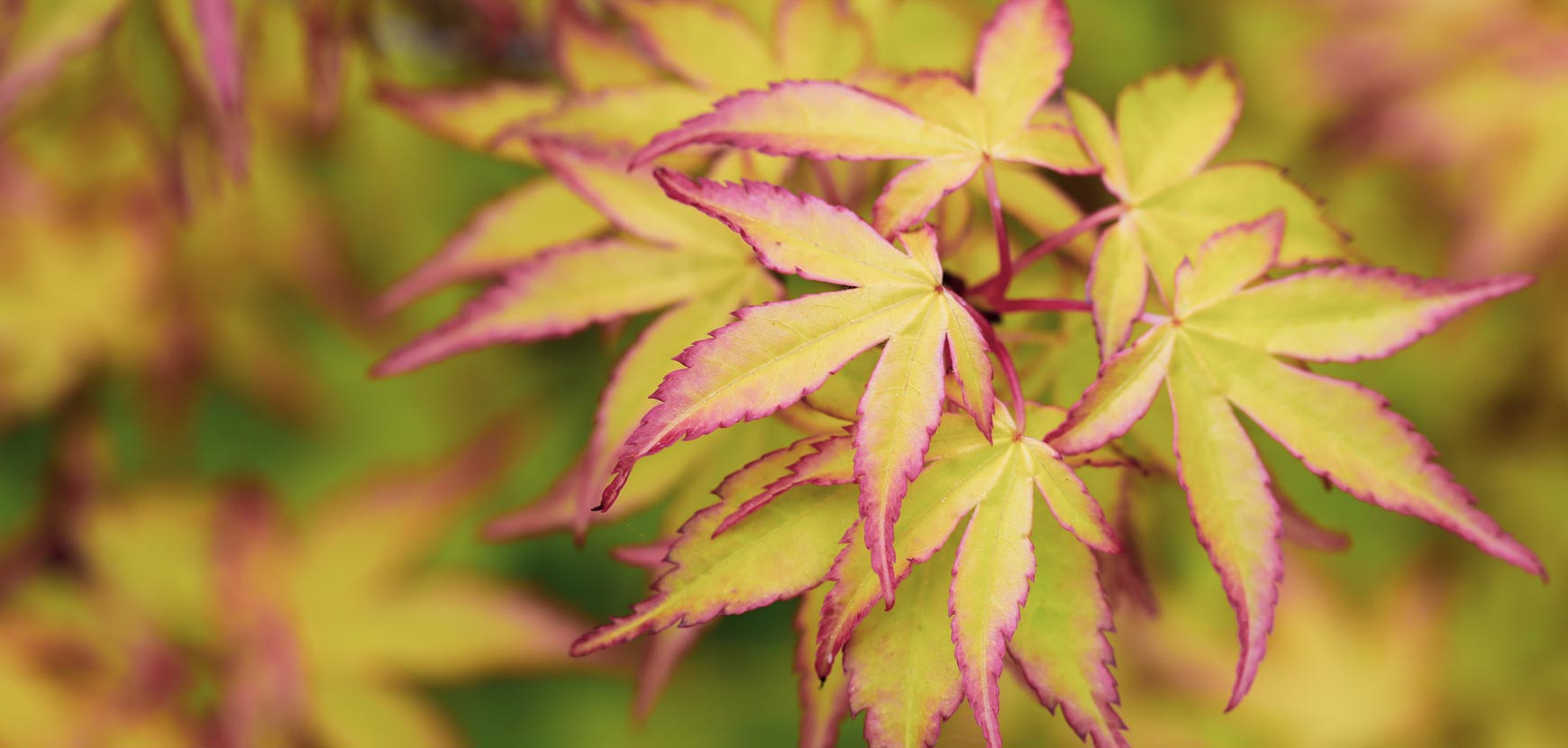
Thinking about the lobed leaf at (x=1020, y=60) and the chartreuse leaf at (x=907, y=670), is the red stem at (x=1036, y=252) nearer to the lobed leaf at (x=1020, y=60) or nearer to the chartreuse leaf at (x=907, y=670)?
the lobed leaf at (x=1020, y=60)

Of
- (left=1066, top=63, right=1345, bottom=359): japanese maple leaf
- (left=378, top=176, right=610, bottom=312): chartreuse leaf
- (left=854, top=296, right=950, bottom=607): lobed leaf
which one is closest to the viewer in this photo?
(left=854, top=296, right=950, bottom=607): lobed leaf

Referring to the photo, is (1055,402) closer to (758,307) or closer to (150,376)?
(758,307)

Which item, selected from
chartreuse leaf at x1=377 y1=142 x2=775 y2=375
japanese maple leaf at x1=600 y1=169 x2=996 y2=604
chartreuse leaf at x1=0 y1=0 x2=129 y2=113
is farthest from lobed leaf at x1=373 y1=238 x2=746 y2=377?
chartreuse leaf at x1=0 y1=0 x2=129 y2=113

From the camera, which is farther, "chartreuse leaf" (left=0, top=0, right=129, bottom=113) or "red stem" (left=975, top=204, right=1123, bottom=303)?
"chartreuse leaf" (left=0, top=0, right=129, bottom=113)

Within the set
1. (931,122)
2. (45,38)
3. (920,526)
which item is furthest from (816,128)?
(45,38)

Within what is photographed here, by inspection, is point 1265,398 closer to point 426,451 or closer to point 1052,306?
point 1052,306

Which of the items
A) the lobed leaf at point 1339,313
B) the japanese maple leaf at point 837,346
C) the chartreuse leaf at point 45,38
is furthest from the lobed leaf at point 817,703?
the chartreuse leaf at point 45,38

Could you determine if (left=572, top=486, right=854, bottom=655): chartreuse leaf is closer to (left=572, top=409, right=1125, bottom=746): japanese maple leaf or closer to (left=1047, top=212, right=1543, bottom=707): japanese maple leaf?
(left=572, top=409, right=1125, bottom=746): japanese maple leaf
